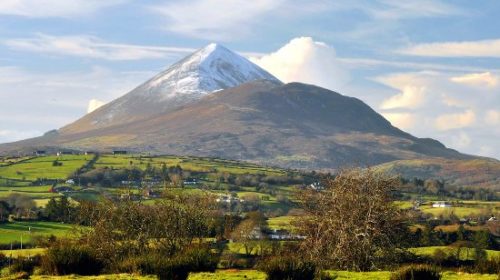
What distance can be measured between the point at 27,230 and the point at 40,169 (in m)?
94.0

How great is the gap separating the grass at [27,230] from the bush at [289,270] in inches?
2274

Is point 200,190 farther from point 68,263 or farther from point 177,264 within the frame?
point 177,264

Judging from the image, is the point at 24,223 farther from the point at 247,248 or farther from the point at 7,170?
the point at 7,170

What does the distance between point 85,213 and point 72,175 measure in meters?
118

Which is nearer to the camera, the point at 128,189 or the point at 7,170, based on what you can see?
the point at 128,189

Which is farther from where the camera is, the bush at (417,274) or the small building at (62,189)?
the small building at (62,189)

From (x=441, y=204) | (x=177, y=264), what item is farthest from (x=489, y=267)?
(x=441, y=204)

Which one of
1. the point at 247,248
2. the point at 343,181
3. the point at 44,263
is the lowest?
the point at 247,248

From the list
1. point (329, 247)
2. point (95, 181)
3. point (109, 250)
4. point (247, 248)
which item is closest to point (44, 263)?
point (109, 250)

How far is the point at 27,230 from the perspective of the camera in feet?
294

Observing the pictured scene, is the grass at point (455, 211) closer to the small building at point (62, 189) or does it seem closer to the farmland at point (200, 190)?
the farmland at point (200, 190)

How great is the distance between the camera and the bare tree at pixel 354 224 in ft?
135

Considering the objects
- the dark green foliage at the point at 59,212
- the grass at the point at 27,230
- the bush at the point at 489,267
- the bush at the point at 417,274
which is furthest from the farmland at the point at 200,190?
the bush at the point at 417,274

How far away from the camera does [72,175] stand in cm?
17062
